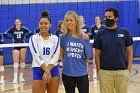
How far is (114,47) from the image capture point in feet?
14.2

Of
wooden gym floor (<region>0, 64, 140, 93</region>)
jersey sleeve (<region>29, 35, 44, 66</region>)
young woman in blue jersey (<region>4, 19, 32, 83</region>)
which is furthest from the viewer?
young woman in blue jersey (<region>4, 19, 32, 83</region>)

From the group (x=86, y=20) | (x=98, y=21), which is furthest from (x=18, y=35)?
→ (x=86, y=20)

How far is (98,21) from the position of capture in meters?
9.45

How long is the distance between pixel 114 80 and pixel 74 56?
0.65m

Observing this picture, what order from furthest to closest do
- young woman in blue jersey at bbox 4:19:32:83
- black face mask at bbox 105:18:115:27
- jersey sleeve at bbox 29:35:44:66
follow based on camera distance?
young woman in blue jersey at bbox 4:19:32:83 < jersey sleeve at bbox 29:35:44:66 < black face mask at bbox 105:18:115:27

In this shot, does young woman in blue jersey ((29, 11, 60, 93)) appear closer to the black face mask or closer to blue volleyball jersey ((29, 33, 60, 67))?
blue volleyball jersey ((29, 33, 60, 67))

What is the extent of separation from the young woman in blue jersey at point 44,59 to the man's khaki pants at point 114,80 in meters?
0.67

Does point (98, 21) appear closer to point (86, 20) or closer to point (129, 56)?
point (86, 20)

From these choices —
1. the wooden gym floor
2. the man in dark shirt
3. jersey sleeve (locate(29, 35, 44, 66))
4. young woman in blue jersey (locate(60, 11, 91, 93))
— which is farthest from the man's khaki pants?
the wooden gym floor

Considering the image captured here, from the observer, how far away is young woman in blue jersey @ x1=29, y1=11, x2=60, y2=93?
14.5 ft

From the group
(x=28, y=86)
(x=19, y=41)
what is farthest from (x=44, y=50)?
(x=19, y=41)

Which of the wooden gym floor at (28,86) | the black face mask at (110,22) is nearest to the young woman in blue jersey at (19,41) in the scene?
the wooden gym floor at (28,86)

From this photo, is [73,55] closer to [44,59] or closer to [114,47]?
[44,59]

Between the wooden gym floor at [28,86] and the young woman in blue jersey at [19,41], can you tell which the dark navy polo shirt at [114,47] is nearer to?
the wooden gym floor at [28,86]
